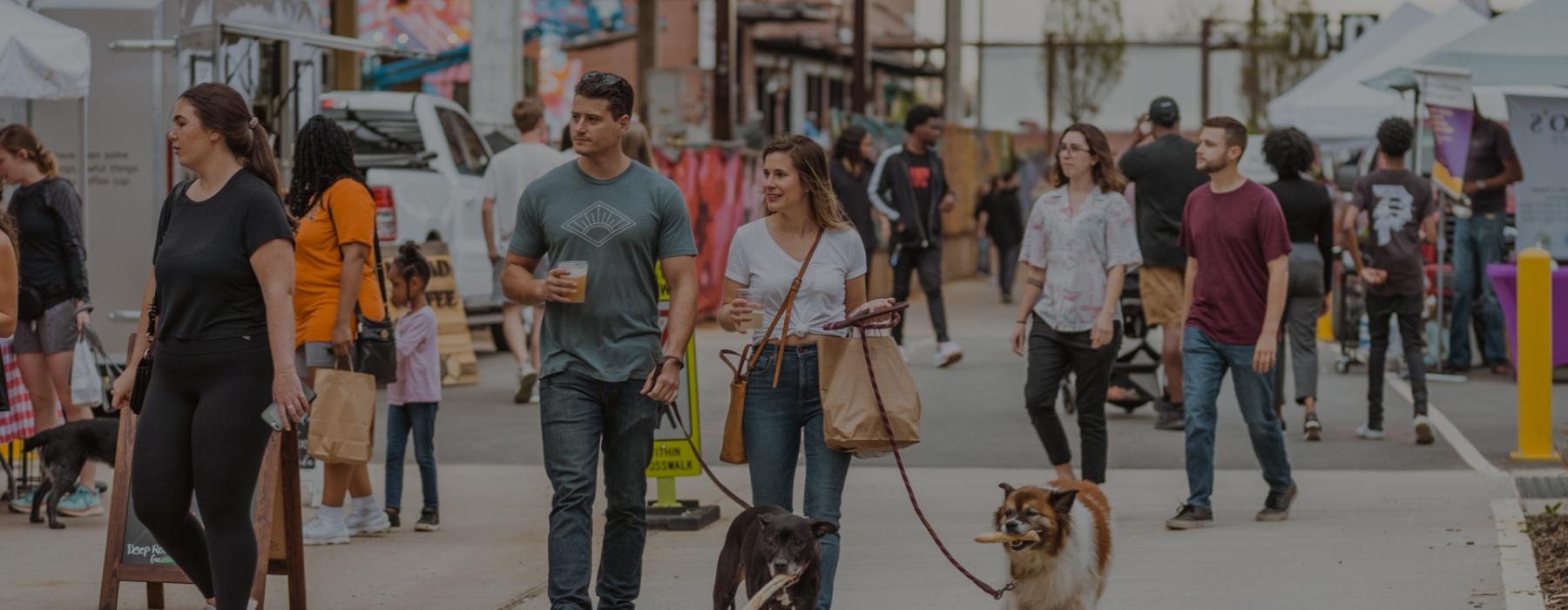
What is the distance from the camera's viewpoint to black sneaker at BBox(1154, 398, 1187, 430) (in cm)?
1266

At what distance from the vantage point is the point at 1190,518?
9.07 meters

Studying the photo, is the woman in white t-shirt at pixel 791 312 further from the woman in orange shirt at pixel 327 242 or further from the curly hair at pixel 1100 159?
the curly hair at pixel 1100 159

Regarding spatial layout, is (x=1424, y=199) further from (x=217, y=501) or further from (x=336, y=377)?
(x=217, y=501)

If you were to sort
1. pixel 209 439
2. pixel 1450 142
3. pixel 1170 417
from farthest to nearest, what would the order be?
1. pixel 1450 142
2. pixel 1170 417
3. pixel 209 439

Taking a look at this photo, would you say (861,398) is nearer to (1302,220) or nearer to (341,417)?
(341,417)

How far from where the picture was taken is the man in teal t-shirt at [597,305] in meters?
6.16

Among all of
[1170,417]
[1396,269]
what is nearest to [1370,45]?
[1396,269]

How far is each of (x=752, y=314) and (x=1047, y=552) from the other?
1.16 meters

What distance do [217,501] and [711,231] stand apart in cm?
1523

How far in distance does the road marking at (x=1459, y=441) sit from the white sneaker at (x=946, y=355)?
3.45 metres

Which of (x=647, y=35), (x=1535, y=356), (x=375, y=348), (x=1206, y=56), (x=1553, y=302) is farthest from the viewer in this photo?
(x=1206, y=56)

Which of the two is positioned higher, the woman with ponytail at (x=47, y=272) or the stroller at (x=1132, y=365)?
the woman with ponytail at (x=47, y=272)

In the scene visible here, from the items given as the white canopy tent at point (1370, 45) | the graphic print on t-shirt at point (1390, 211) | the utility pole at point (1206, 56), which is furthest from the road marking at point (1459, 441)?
the utility pole at point (1206, 56)

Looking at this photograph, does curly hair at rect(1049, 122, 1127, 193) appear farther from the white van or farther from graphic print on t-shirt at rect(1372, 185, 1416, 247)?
the white van
